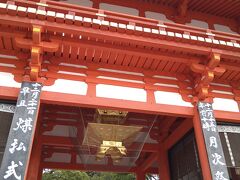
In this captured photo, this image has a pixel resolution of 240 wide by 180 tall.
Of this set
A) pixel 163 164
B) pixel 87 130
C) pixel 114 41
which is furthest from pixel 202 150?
pixel 87 130

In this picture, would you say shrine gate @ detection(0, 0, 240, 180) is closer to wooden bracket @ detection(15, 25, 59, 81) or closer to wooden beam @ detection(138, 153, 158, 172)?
wooden bracket @ detection(15, 25, 59, 81)

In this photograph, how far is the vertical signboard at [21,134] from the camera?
13.1ft

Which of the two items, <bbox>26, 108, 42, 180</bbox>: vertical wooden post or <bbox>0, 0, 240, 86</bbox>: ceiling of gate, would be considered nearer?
<bbox>0, 0, 240, 86</bbox>: ceiling of gate

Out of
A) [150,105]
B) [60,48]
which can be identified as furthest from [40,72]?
[150,105]

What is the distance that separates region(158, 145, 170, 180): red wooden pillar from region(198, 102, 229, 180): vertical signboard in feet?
8.09

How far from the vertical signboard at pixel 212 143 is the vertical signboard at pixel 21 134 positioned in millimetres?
3065

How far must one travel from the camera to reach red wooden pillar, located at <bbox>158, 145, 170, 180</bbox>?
23.3ft

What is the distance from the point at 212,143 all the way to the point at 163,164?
257cm

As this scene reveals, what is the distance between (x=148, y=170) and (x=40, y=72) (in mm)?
5912

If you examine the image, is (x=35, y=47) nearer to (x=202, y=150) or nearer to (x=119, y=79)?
(x=119, y=79)

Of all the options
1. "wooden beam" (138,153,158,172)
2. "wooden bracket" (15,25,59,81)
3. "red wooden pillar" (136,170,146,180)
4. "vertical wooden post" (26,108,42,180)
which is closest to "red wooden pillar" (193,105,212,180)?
"wooden beam" (138,153,158,172)

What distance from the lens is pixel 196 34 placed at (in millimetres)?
5316

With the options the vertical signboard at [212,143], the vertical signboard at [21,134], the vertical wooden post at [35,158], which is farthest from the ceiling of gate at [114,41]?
the vertical wooden post at [35,158]

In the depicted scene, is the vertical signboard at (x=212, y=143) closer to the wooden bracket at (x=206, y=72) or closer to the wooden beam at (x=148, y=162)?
the wooden bracket at (x=206, y=72)
